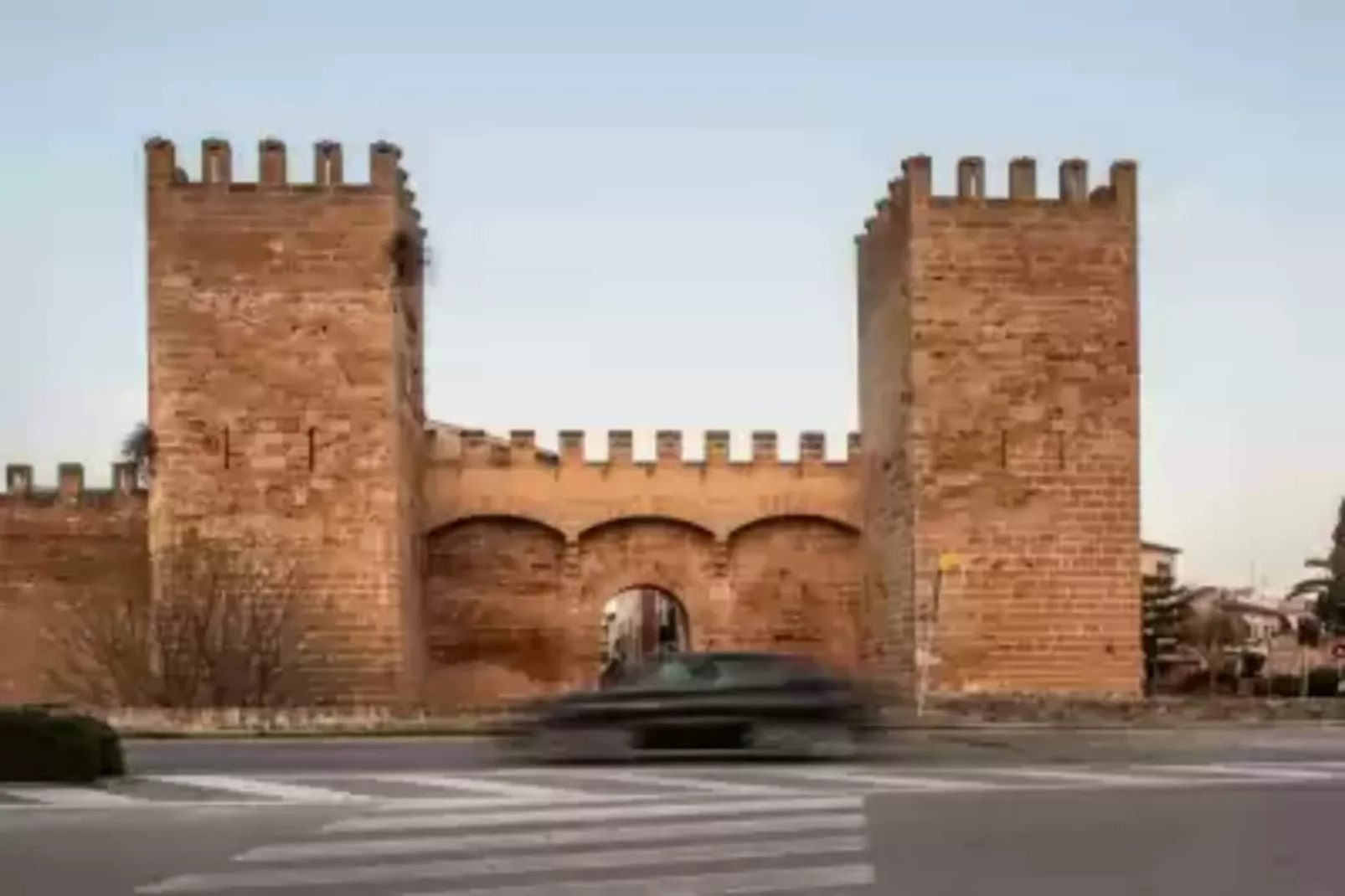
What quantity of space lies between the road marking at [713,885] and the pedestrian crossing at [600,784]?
3.35m

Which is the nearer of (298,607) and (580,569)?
(298,607)

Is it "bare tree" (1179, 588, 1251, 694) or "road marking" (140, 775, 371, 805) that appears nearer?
"road marking" (140, 775, 371, 805)

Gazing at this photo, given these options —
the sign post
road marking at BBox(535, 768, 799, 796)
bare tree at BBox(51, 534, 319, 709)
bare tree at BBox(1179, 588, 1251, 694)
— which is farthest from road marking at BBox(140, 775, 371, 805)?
bare tree at BBox(1179, 588, 1251, 694)

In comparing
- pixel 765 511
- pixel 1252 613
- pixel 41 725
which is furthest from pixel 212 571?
pixel 1252 613

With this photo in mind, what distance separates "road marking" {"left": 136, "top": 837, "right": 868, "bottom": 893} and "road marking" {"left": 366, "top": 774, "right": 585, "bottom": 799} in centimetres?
293

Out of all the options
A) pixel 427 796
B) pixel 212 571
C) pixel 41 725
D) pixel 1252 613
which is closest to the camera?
pixel 427 796

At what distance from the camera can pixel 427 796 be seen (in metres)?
13.5

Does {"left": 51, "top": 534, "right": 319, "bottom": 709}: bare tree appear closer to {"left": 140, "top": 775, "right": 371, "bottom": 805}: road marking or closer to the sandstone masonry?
the sandstone masonry

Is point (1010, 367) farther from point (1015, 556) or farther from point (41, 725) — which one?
point (41, 725)

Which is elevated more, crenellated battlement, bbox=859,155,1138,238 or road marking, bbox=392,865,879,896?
crenellated battlement, bbox=859,155,1138,238

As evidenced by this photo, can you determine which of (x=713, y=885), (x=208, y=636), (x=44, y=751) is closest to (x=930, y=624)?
(x=208, y=636)

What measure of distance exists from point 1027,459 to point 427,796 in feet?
82.5

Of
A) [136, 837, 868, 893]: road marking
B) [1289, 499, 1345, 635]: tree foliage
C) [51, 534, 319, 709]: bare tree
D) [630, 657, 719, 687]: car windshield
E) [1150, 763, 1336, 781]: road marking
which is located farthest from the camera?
[1289, 499, 1345, 635]: tree foliage

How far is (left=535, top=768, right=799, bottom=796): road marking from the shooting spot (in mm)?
13602
